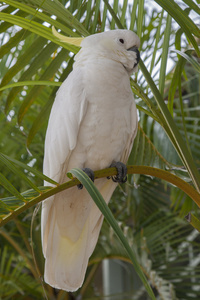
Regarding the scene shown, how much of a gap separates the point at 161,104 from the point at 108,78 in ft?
0.61

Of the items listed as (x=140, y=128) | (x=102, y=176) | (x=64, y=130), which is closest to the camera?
(x=102, y=176)

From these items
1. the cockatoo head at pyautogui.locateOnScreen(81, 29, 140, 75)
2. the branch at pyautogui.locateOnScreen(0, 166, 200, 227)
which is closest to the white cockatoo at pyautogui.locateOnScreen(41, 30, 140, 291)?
the cockatoo head at pyautogui.locateOnScreen(81, 29, 140, 75)

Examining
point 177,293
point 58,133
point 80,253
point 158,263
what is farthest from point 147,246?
point 58,133

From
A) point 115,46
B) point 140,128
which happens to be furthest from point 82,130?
point 140,128

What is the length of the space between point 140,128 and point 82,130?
1.17 ft

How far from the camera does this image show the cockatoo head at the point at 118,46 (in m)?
0.98

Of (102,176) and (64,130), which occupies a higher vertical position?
(64,130)

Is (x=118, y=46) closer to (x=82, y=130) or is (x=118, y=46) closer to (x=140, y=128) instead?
(x=82, y=130)

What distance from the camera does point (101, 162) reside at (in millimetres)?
1056

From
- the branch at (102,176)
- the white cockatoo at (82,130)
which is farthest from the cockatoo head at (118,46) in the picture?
the branch at (102,176)

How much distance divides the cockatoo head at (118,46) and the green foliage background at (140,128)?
2 cm

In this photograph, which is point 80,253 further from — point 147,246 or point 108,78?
point 147,246

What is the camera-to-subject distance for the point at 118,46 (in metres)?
1.03

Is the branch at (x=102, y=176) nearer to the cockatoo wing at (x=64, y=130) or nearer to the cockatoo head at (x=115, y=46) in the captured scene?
the cockatoo wing at (x=64, y=130)
